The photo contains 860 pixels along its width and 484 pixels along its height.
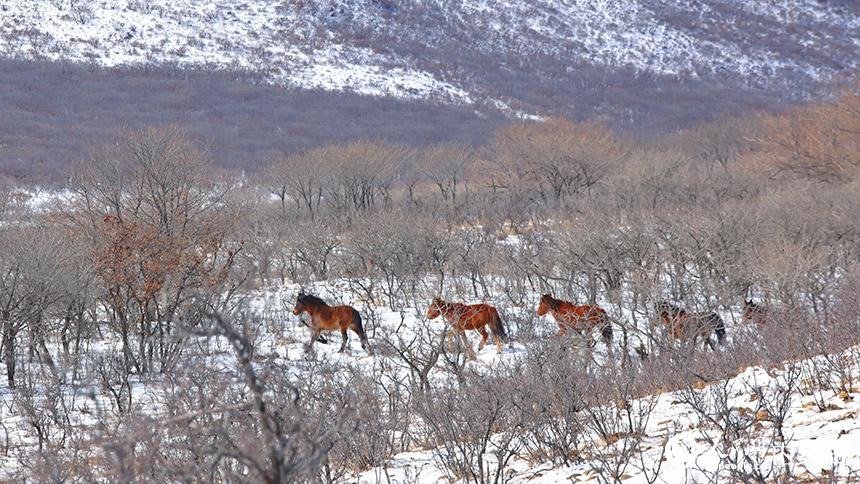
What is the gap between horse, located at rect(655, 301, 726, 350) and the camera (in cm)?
1266

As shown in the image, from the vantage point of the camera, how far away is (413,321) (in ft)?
74.4

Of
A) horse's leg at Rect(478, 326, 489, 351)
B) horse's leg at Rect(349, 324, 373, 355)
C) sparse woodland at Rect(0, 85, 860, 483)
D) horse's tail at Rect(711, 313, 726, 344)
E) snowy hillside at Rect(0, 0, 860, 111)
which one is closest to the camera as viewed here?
sparse woodland at Rect(0, 85, 860, 483)

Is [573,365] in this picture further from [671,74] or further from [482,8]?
[482,8]

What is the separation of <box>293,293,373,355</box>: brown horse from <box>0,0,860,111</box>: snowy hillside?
336 ft

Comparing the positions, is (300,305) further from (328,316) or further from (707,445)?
(707,445)

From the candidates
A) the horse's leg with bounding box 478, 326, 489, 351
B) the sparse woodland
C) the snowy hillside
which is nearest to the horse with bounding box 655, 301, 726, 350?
the sparse woodland

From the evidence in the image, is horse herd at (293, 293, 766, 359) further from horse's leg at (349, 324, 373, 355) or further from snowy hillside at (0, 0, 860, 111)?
snowy hillside at (0, 0, 860, 111)

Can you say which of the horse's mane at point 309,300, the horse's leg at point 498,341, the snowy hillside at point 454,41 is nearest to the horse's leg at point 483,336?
the horse's leg at point 498,341

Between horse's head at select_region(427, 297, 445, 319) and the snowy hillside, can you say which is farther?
the snowy hillside

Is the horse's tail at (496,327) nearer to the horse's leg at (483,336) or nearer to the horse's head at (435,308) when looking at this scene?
the horse's leg at (483,336)

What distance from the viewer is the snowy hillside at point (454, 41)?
125 meters

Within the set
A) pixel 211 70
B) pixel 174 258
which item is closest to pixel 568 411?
pixel 174 258

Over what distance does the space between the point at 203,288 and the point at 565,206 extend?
938 inches

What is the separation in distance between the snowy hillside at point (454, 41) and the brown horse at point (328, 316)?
4032 inches
